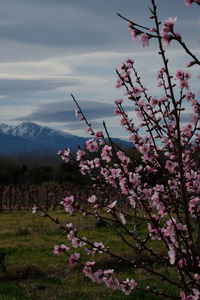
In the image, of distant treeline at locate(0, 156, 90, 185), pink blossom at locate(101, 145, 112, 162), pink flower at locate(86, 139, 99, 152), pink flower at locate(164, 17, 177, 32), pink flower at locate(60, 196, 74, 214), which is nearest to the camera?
pink flower at locate(164, 17, 177, 32)

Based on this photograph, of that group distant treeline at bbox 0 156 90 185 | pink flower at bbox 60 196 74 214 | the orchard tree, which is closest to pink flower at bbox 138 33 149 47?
the orchard tree

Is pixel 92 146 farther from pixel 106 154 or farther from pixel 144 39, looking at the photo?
pixel 144 39

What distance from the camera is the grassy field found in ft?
35.2

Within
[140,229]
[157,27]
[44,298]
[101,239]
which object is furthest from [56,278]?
[140,229]

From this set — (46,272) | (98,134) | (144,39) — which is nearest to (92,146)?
(98,134)

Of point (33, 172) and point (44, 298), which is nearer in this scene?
point (44, 298)

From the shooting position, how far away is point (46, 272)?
1323cm

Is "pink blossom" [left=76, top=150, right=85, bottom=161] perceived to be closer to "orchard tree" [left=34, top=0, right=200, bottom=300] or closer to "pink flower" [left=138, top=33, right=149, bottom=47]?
"orchard tree" [left=34, top=0, right=200, bottom=300]

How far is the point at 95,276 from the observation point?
4.73 meters

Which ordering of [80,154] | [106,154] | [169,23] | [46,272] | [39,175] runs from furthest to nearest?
1. [39,175]
2. [46,272]
3. [80,154]
4. [106,154]
5. [169,23]

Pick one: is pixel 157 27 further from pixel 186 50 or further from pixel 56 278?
pixel 56 278

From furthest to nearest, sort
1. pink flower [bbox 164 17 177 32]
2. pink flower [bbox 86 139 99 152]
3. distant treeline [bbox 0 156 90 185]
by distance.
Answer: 1. distant treeline [bbox 0 156 90 185]
2. pink flower [bbox 86 139 99 152]
3. pink flower [bbox 164 17 177 32]

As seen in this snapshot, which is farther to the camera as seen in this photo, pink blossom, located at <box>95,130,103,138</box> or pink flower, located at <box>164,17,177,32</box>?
pink blossom, located at <box>95,130,103,138</box>

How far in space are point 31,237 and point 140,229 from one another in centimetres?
581
